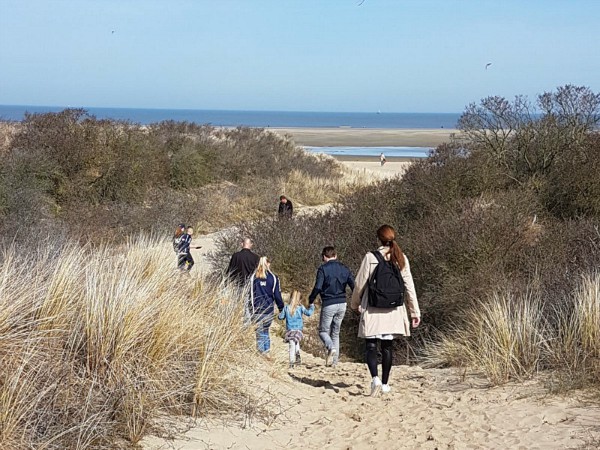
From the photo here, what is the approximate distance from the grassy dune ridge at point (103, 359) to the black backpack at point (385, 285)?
57.6 inches

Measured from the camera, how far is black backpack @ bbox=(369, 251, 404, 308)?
24.6ft

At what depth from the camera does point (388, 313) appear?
7.68 m

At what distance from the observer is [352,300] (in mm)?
7762

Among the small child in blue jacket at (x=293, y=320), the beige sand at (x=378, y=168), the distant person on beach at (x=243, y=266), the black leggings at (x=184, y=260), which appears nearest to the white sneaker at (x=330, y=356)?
the small child in blue jacket at (x=293, y=320)

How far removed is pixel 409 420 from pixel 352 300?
4.27ft

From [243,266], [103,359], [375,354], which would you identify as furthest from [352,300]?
[243,266]

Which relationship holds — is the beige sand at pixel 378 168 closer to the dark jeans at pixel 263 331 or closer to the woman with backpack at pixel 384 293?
the dark jeans at pixel 263 331

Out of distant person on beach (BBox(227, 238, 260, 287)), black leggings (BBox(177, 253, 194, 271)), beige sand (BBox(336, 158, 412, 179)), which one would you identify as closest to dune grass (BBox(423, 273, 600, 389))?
distant person on beach (BBox(227, 238, 260, 287))

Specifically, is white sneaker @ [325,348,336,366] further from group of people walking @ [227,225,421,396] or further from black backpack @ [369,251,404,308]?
black backpack @ [369,251,404,308]

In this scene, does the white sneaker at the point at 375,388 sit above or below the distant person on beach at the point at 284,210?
below

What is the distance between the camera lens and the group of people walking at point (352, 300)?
756cm

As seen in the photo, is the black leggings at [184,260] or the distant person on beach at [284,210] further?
the distant person on beach at [284,210]

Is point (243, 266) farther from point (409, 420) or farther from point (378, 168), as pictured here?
point (378, 168)

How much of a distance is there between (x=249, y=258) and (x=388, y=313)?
3.31 m
